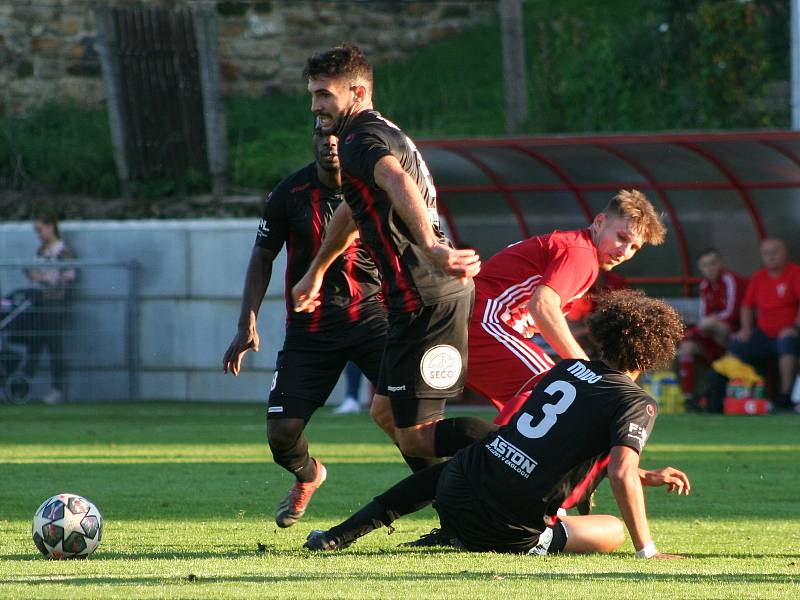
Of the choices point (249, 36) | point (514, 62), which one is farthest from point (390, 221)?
point (249, 36)

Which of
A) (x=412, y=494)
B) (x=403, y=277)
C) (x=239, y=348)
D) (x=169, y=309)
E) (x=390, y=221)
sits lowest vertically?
(x=169, y=309)

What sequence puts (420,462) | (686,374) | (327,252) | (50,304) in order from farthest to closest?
(50,304), (686,374), (327,252), (420,462)

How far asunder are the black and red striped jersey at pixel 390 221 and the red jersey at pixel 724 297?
1075 cm

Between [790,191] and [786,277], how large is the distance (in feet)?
5.01

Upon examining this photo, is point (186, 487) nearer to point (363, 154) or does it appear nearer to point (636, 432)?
point (363, 154)

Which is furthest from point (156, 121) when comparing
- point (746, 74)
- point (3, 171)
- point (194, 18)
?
point (746, 74)

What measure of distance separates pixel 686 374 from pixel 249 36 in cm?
1190

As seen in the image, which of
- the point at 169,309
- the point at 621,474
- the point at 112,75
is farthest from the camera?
the point at 112,75

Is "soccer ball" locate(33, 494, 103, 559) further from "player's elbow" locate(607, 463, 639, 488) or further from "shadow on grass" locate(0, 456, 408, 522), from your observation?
"player's elbow" locate(607, 463, 639, 488)

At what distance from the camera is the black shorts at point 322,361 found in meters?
7.43

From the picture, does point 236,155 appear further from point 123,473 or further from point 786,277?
point 123,473

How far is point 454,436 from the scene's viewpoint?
6.40 meters

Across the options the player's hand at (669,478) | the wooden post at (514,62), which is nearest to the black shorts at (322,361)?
the player's hand at (669,478)

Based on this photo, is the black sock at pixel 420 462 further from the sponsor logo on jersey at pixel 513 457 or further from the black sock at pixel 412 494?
the sponsor logo on jersey at pixel 513 457
